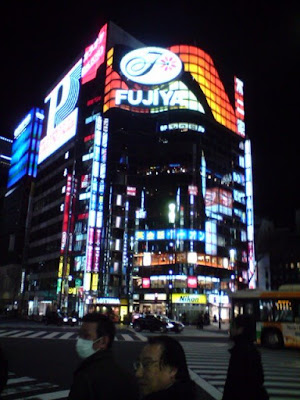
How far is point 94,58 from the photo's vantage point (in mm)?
82938

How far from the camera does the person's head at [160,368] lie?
2729mm

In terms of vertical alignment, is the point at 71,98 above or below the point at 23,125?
below

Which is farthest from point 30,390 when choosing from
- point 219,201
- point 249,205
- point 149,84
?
point 249,205

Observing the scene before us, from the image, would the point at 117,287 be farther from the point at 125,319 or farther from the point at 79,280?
the point at 125,319

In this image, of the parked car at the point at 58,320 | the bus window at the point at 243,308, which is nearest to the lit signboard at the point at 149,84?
the parked car at the point at 58,320

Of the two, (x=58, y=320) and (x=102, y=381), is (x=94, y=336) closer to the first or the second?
(x=102, y=381)

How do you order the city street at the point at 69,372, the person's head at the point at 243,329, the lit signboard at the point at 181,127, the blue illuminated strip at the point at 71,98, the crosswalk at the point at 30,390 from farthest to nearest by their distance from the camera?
1. the blue illuminated strip at the point at 71,98
2. the lit signboard at the point at 181,127
3. the city street at the point at 69,372
4. the crosswalk at the point at 30,390
5. the person's head at the point at 243,329

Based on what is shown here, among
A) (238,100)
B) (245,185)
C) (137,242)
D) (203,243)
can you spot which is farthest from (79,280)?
(238,100)

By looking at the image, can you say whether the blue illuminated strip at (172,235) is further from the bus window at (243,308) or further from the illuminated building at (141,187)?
the bus window at (243,308)

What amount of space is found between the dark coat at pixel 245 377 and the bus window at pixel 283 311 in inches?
663

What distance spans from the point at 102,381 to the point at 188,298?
60103 mm

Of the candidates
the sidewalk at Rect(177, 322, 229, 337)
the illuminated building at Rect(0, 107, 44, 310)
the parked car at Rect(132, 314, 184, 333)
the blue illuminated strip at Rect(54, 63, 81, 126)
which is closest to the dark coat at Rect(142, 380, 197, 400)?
the sidewalk at Rect(177, 322, 229, 337)

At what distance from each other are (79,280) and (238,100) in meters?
60.6

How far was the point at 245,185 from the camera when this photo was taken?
83500 millimetres
